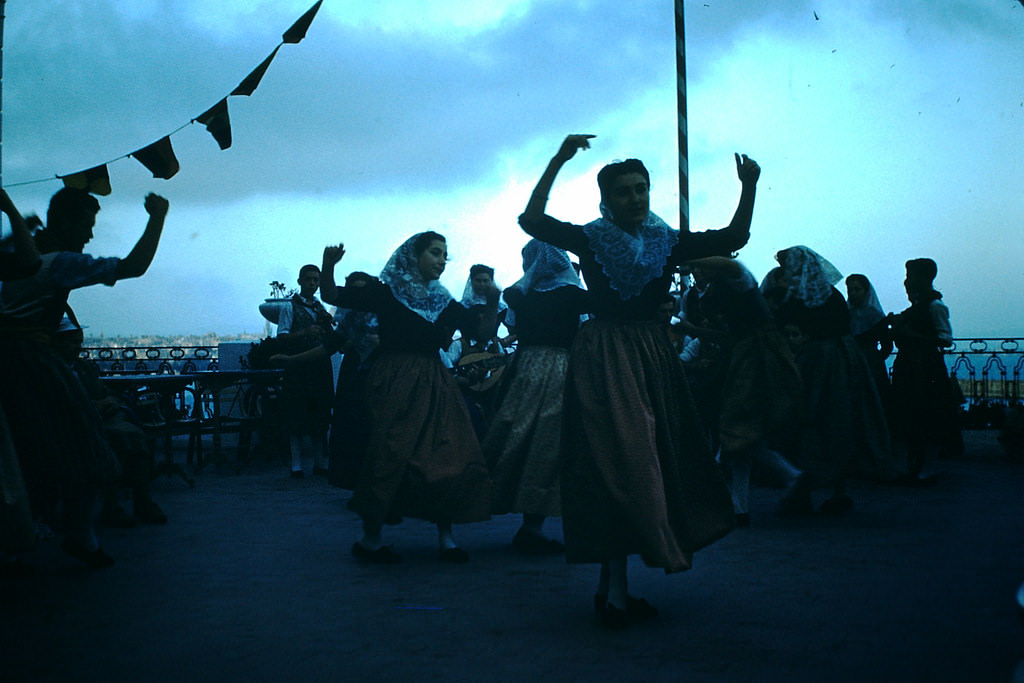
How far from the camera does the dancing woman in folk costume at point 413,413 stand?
18.5 feet

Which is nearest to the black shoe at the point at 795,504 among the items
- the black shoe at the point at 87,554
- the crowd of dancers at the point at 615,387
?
the crowd of dancers at the point at 615,387

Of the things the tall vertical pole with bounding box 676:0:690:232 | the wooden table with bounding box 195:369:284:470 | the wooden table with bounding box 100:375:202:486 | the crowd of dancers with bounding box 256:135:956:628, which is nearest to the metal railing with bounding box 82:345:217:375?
the wooden table with bounding box 195:369:284:470

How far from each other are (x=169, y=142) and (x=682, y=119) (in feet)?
23.7

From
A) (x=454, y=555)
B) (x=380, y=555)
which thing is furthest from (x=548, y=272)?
(x=380, y=555)

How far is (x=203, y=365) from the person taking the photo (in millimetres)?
19391

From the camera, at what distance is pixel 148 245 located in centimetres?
482

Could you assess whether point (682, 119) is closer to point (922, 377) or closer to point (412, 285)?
point (922, 377)

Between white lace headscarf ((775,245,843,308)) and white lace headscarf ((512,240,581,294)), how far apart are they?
1.99 metres

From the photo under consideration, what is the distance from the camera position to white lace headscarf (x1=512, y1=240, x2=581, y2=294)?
643 cm

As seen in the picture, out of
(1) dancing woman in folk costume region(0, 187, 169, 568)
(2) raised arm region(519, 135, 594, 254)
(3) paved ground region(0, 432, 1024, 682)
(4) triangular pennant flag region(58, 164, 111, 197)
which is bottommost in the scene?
(3) paved ground region(0, 432, 1024, 682)

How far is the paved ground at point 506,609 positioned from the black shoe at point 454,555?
128 millimetres

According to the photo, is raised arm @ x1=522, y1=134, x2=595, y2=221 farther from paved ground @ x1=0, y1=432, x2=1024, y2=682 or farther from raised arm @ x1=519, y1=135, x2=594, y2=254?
paved ground @ x1=0, y1=432, x2=1024, y2=682

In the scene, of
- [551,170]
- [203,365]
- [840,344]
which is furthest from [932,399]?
[203,365]

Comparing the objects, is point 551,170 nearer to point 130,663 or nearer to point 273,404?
point 130,663
